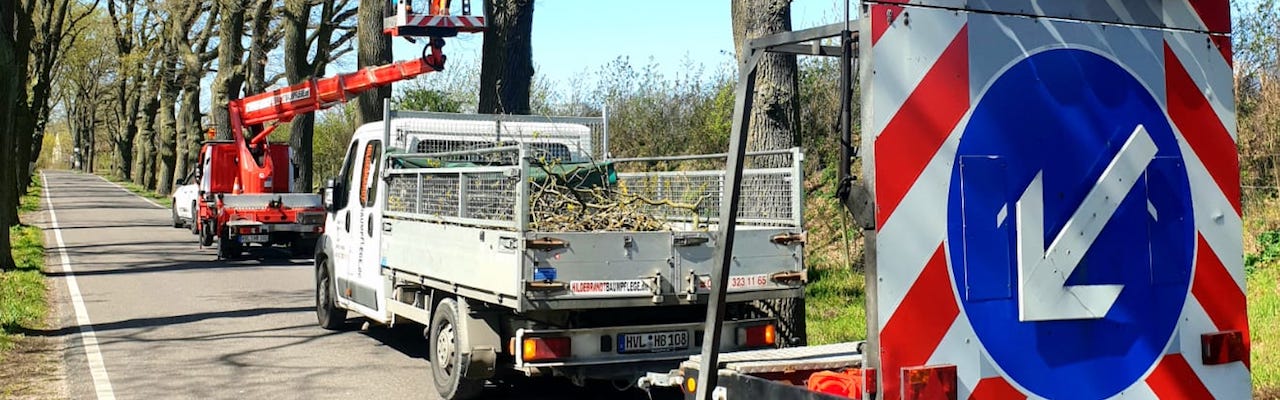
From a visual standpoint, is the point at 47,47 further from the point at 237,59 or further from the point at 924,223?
the point at 924,223

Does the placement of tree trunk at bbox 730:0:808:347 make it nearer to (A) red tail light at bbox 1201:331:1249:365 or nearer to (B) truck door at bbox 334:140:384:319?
Result: (B) truck door at bbox 334:140:384:319

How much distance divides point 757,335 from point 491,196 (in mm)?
1948

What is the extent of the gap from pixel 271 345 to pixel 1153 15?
9.11 meters

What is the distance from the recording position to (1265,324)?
8672 millimetres

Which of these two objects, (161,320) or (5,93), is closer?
(161,320)

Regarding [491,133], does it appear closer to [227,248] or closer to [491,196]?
[491,196]

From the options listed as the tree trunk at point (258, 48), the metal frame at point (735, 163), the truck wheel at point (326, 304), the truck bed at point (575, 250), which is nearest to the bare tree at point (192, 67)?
the tree trunk at point (258, 48)

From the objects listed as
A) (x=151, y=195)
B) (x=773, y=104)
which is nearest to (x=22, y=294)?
A: (x=773, y=104)

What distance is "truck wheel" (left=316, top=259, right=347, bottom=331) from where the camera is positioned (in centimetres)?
1141

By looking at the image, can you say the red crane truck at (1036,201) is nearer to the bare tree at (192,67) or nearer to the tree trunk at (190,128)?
the bare tree at (192,67)

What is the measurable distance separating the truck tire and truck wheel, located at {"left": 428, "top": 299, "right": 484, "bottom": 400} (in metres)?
1.96

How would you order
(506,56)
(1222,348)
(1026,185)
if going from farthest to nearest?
(506,56) → (1222,348) → (1026,185)

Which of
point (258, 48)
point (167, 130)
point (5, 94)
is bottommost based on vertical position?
point (5, 94)

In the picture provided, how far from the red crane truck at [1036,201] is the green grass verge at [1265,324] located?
3781 mm
